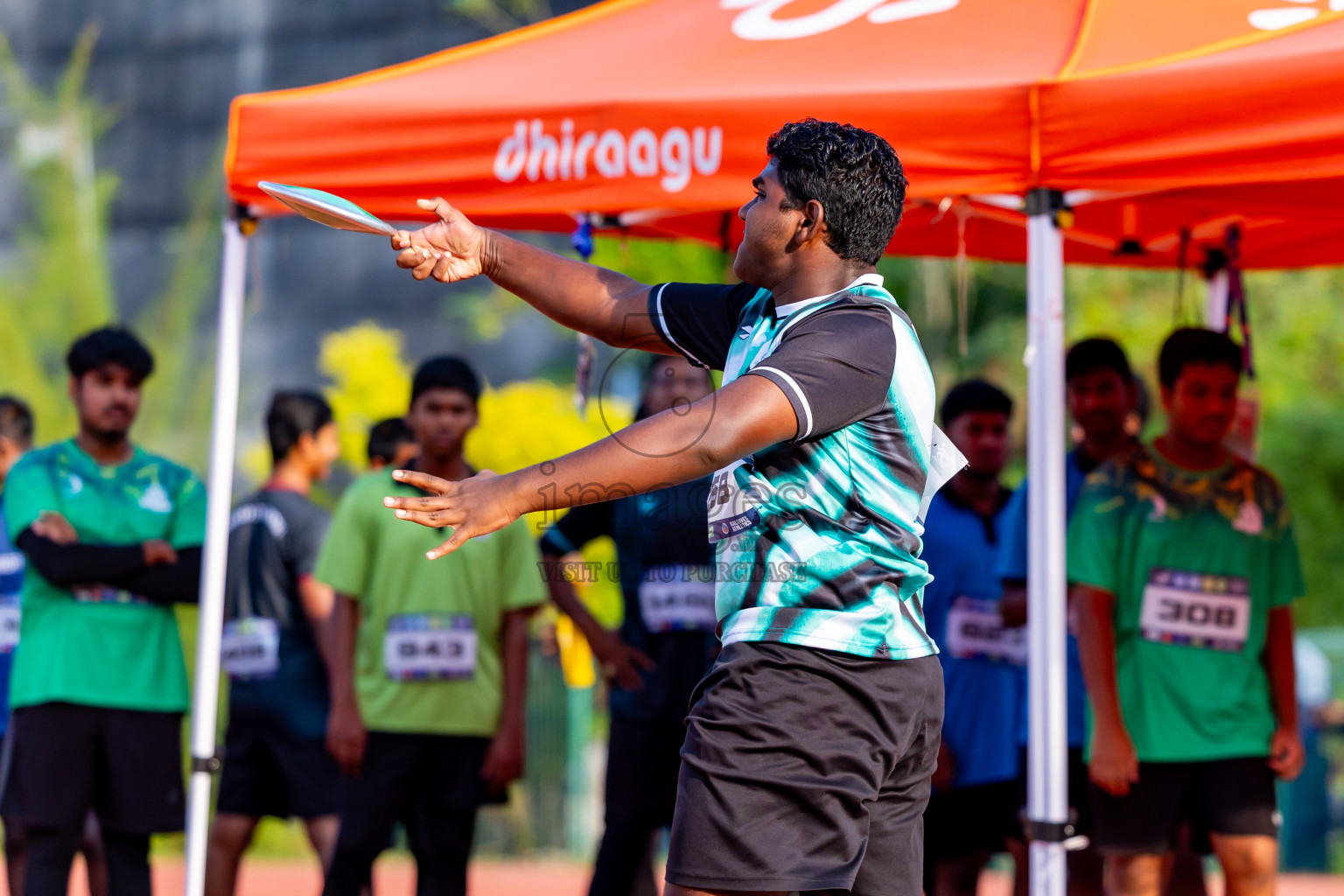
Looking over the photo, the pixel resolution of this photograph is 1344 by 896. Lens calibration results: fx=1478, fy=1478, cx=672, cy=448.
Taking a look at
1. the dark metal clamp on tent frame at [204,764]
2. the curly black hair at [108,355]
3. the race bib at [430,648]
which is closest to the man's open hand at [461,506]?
the dark metal clamp on tent frame at [204,764]

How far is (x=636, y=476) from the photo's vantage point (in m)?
1.98

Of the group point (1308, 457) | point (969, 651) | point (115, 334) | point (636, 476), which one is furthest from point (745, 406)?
point (1308, 457)

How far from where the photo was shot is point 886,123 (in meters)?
3.29

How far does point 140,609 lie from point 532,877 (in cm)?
458

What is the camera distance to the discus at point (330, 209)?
228 cm

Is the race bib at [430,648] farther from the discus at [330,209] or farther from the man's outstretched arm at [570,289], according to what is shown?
the discus at [330,209]

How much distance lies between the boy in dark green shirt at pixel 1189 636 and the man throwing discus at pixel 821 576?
1.65 meters

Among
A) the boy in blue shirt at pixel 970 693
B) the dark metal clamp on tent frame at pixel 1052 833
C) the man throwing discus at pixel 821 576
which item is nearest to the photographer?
the man throwing discus at pixel 821 576

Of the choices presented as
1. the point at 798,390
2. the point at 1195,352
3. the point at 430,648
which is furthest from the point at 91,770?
the point at 1195,352

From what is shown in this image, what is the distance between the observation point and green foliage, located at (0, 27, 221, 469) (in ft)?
32.2

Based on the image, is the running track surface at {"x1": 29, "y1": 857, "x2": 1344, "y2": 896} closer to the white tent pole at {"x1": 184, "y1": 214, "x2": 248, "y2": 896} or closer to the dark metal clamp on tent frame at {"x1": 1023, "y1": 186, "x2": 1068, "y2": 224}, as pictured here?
the white tent pole at {"x1": 184, "y1": 214, "x2": 248, "y2": 896}

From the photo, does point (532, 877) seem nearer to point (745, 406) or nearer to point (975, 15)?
point (975, 15)

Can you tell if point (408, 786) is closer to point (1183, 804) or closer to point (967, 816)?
point (967, 816)

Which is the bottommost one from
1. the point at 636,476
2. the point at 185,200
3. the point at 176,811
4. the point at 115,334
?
the point at 176,811
